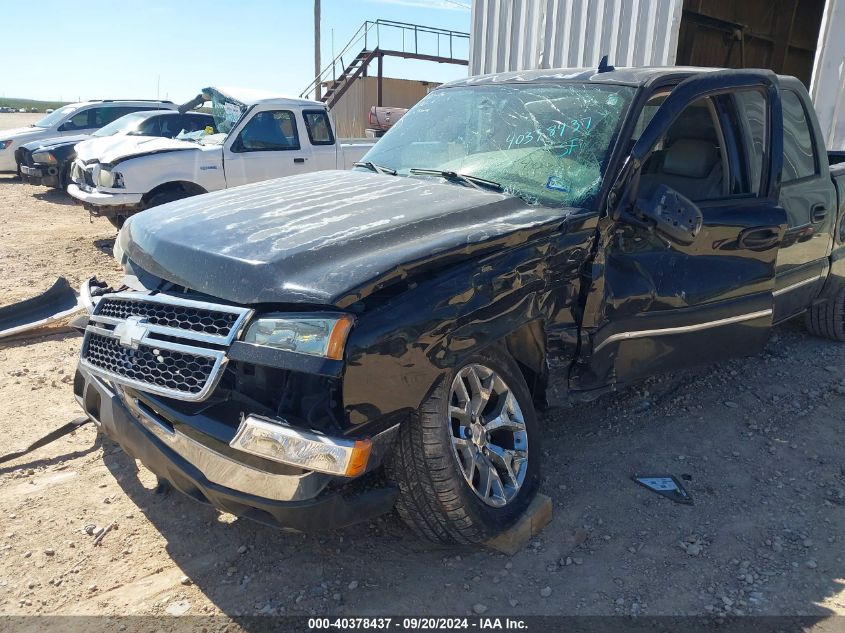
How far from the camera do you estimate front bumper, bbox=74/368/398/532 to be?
7.48ft

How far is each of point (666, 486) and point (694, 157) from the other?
1.80 metres

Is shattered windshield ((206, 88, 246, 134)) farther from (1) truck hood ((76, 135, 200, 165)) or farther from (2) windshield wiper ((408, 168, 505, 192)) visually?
(2) windshield wiper ((408, 168, 505, 192))

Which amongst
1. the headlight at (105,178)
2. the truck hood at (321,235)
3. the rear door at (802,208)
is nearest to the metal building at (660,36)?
the rear door at (802,208)

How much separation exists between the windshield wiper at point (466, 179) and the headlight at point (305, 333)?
4.45 ft

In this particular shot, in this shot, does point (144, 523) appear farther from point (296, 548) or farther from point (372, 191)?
point (372, 191)

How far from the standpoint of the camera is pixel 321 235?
8.70 feet

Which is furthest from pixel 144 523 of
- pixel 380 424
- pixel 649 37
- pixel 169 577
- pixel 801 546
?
pixel 649 37

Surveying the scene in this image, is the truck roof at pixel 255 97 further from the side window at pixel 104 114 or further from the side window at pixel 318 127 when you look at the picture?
the side window at pixel 104 114

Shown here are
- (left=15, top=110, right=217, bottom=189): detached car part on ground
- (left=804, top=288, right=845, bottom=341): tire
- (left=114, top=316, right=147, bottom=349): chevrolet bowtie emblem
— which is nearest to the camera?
(left=114, top=316, right=147, bottom=349): chevrolet bowtie emblem

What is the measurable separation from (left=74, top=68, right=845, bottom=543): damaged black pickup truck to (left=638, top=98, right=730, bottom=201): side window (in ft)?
0.04

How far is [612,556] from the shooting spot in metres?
2.88

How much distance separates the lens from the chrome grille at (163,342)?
2.36 m

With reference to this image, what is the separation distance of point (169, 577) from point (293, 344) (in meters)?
1.19

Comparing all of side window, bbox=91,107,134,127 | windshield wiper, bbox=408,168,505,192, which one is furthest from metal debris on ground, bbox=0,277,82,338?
side window, bbox=91,107,134,127
